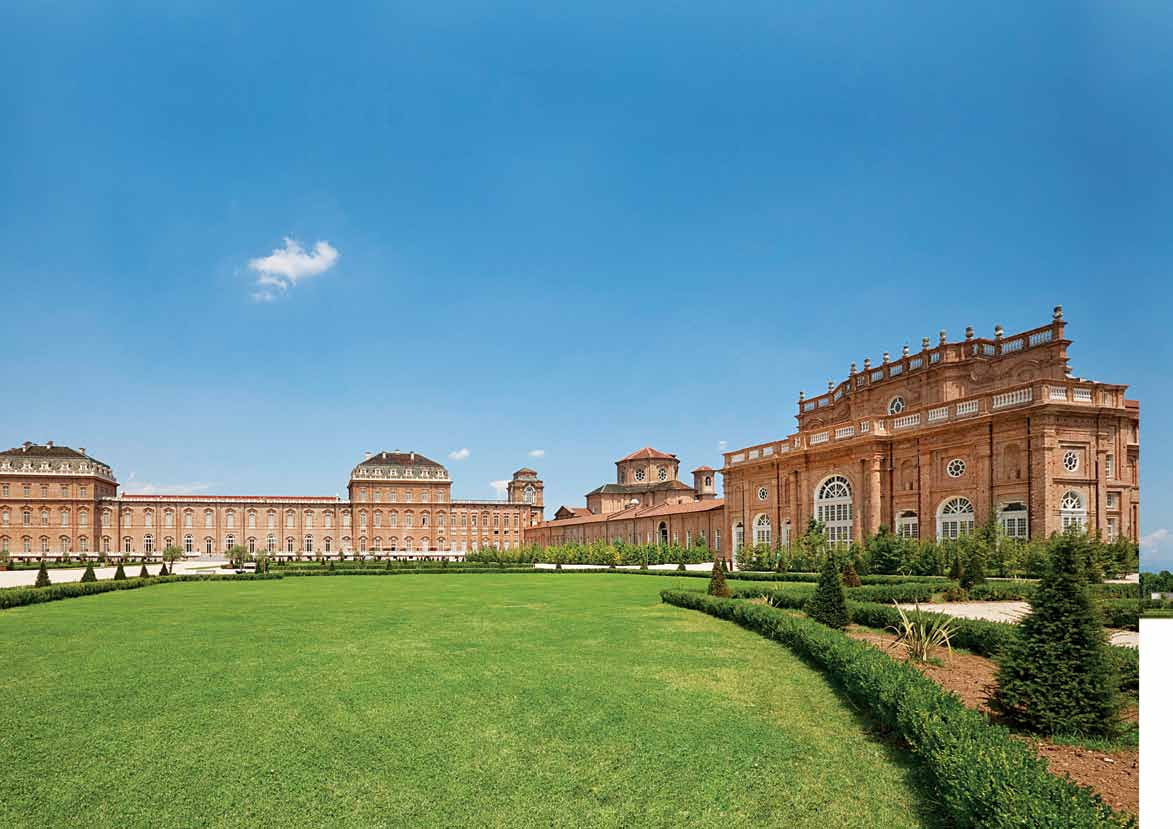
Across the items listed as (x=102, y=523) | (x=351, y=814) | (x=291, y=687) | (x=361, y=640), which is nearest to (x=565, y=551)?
(x=361, y=640)

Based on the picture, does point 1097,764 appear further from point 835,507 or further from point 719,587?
point 835,507

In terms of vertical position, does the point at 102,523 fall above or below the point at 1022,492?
below

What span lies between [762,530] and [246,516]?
197 ft

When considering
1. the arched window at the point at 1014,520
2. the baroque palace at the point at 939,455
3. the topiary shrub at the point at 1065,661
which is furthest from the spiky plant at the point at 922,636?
the arched window at the point at 1014,520

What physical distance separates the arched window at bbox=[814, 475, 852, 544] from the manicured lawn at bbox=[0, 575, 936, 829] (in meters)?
19.7

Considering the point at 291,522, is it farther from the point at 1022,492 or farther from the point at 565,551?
the point at 1022,492

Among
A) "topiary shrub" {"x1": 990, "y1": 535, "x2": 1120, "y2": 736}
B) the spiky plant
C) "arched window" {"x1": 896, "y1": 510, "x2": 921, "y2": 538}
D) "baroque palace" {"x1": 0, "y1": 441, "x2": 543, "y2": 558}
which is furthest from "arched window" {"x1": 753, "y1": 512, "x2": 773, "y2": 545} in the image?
"baroque palace" {"x1": 0, "y1": 441, "x2": 543, "y2": 558}

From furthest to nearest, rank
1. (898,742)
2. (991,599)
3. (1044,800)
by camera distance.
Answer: (991,599)
(898,742)
(1044,800)

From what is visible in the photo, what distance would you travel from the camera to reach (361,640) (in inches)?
455

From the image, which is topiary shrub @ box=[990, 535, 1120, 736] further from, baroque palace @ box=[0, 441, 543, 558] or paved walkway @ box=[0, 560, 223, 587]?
baroque palace @ box=[0, 441, 543, 558]

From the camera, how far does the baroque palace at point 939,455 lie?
57.1 ft

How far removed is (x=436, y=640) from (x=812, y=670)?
5.88 metres

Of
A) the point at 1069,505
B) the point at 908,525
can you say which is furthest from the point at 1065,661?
the point at 908,525

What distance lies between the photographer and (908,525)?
86.7 ft
